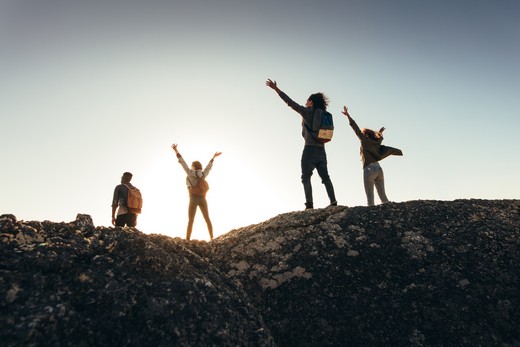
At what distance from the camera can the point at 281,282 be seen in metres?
4.43

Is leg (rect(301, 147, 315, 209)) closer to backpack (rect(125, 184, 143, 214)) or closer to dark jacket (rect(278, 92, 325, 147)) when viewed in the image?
dark jacket (rect(278, 92, 325, 147))

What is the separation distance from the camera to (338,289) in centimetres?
429

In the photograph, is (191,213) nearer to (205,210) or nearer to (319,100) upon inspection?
(205,210)

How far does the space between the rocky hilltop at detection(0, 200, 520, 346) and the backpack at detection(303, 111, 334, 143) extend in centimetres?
317

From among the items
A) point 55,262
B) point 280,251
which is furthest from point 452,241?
point 55,262

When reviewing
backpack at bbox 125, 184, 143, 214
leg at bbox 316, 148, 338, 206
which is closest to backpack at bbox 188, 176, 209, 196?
backpack at bbox 125, 184, 143, 214

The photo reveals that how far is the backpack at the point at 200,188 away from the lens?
10625 mm

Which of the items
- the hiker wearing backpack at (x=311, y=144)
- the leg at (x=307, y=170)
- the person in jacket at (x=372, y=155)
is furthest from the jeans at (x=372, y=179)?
the leg at (x=307, y=170)

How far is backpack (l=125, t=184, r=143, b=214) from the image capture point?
10.3 m

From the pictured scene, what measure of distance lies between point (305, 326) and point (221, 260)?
5.20ft

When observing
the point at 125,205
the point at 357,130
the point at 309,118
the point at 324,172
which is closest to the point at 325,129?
the point at 309,118

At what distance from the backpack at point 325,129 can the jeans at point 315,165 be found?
256mm

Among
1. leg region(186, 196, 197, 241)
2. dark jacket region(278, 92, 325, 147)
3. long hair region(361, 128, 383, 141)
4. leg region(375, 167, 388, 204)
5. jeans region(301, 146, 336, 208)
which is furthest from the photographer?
leg region(186, 196, 197, 241)

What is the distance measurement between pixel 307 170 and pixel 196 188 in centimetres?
371
